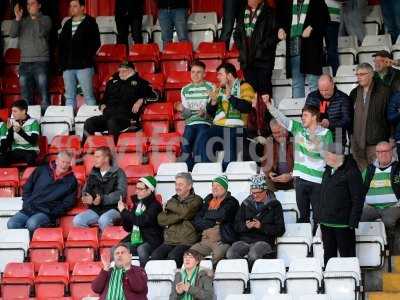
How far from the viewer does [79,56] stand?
61.3 ft

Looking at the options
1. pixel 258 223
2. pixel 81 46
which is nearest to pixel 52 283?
pixel 258 223

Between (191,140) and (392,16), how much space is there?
3.33m

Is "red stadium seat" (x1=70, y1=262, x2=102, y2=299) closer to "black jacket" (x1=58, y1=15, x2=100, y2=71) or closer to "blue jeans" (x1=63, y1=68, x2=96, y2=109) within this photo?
"blue jeans" (x1=63, y1=68, x2=96, y2=109)

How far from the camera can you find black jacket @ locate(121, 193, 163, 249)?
15.5 metres

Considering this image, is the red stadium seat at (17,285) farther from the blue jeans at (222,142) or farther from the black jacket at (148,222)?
the blue jeans at (222,142)

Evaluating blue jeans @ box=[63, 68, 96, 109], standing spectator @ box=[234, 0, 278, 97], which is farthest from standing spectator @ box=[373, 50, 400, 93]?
blue jeans @ box=[63, 68, 96, 109]

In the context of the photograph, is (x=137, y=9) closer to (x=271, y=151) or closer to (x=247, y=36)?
(x=247, y=36)

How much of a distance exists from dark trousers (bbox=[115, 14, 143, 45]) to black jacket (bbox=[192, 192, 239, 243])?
475 cm

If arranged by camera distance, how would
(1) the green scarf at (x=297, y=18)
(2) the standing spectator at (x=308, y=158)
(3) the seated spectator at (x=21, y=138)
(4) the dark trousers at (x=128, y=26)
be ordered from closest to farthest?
1. (2) the standing spectator at (x=308, y=158)
2. (3) the seated spectator at (x=21, y=138)
3. (1) the green scarf at (x=297, y=18)
4. (4) the dark trousers at (x=128, y=26)

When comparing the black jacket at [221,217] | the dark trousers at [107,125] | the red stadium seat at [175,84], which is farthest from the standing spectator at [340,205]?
the red stadium seat at [175,84]

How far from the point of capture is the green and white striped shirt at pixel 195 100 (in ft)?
56.4

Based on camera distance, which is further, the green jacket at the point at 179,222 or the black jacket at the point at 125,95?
the black jacket at the point at 125,95

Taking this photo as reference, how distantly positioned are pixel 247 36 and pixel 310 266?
4060 millimetres

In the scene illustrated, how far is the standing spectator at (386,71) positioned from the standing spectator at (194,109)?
6.03 ft
